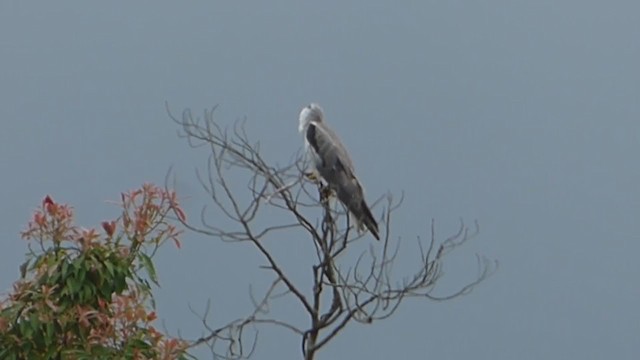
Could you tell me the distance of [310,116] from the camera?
5.88 m

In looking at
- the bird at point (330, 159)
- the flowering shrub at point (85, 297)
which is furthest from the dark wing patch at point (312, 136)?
the flowering shrub at point (85, 297)

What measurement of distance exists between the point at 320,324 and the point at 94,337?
89cm

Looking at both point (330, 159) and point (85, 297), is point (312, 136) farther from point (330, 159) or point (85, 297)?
point (85, 297)

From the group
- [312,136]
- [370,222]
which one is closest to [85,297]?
[370,222]

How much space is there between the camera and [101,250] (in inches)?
113

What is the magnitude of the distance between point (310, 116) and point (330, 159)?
1.24 feet

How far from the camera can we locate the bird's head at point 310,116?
19.2 ft

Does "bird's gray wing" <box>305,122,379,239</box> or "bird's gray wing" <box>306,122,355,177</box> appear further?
"bird's gray wing" <box>306,122,355,177</box>

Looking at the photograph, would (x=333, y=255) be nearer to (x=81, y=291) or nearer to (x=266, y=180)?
(x=266, y=180)

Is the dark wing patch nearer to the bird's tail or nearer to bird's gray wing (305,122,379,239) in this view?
bird's gray wing (305,122,379,239)

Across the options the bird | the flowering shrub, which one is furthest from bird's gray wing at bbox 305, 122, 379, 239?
the flowering shrub

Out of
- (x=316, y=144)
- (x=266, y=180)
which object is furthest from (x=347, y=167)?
(x=266, y=180)

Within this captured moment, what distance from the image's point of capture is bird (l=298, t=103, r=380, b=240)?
510cm

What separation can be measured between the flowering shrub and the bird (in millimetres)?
1999
